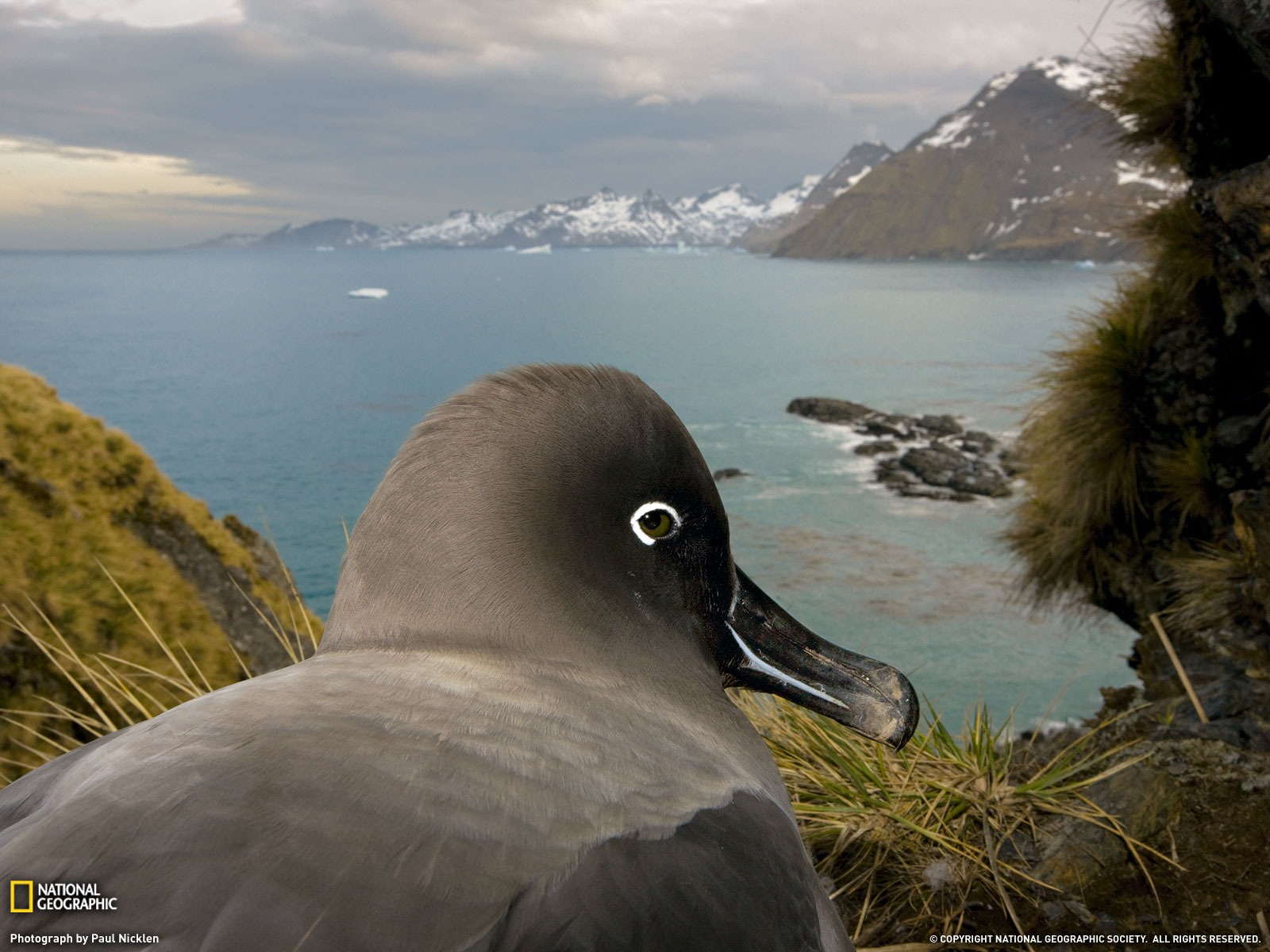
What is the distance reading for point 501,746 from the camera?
1.71 m

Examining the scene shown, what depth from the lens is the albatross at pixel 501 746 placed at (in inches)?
53.9

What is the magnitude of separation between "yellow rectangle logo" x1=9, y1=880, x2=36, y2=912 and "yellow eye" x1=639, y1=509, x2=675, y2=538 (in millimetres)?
1239

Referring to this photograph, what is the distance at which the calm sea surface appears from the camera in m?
14.6

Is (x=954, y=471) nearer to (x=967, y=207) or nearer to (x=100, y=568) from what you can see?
(x=100, y=568)

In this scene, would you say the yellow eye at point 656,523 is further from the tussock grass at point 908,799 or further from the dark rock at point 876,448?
the dark rock at point 876,448

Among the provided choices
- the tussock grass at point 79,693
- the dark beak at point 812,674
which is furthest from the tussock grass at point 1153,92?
the tussock grass at point 79,693

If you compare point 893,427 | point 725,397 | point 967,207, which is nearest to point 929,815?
point 893,427

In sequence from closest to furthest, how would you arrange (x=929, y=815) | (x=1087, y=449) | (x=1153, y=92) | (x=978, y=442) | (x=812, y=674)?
(x=812, y=674) → (x=929, y=815) → (x=1153, y=92) → (x=1087, y=449) → (x=978, y=442)

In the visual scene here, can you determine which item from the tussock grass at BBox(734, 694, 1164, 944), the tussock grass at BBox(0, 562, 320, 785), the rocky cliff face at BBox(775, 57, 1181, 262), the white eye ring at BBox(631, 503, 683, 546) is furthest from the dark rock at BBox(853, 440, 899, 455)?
the rocky cliff face at BBox(775, 57, 1181, 262)

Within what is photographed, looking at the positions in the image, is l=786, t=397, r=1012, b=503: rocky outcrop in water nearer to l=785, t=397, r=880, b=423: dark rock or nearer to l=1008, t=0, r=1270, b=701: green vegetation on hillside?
l=785, t=397, r=880, b=423: dark rock

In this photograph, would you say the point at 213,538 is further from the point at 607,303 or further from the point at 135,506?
the point at 607,303

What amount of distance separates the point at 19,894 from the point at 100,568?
13.2 feet

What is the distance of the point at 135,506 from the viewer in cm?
559

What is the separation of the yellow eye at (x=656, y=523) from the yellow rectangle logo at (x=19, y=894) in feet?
4.07
